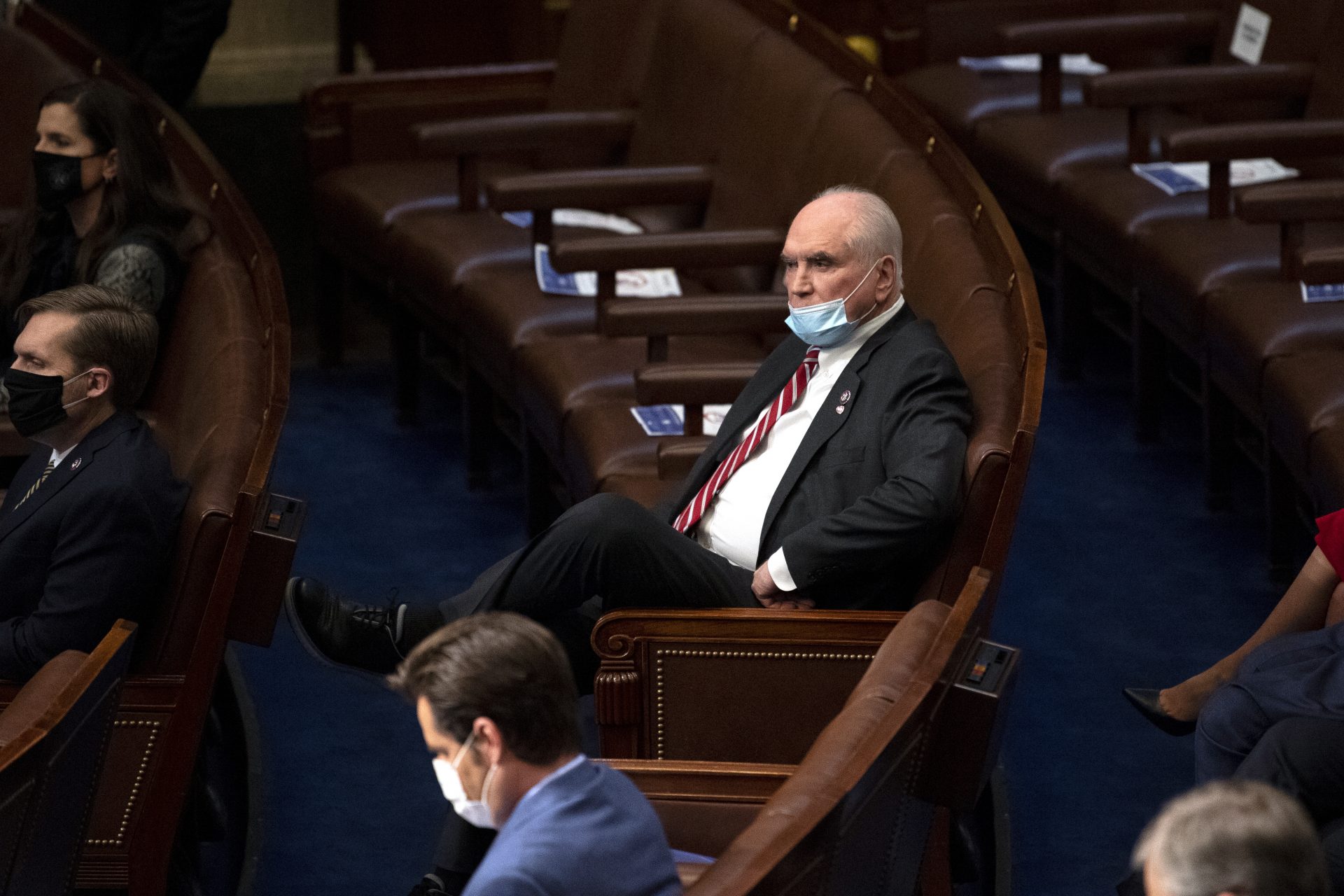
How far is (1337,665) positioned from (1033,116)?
2.94 meters

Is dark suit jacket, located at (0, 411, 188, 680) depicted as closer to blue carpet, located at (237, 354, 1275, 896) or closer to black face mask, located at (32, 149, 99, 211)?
blue carpet, located at (237, 354, 1275, 896)

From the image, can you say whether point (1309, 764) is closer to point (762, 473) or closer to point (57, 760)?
point (762, 473)

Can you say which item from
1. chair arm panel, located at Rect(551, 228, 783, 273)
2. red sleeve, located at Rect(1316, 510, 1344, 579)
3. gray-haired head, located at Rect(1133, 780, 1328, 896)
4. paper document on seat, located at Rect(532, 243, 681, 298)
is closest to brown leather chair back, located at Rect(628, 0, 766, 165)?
paper document on seat, located at Rect(532, 243, 681, 298)

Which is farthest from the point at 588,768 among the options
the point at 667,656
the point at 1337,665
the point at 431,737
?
the point at 1337,665

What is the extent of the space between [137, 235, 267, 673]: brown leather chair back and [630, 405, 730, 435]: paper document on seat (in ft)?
2.55

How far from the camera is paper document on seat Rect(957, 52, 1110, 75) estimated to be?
576cm

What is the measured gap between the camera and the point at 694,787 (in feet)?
8.23

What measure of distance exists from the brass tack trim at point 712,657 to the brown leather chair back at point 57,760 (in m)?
0.77

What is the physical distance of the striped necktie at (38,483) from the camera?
10.1ft

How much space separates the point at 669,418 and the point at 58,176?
51.5 inches

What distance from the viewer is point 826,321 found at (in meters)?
3.24

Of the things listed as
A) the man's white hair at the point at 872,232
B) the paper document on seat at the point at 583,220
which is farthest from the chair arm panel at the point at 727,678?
the paper document on seat at the point at 583,220

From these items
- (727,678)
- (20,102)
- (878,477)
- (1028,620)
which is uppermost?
(878,477)

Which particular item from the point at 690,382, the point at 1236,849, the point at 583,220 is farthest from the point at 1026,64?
the point at 1236,849
